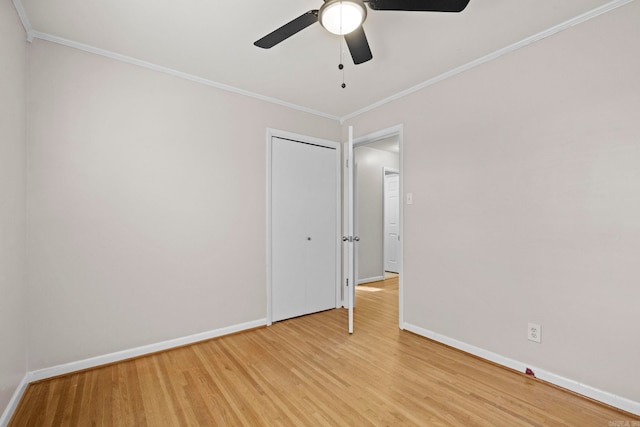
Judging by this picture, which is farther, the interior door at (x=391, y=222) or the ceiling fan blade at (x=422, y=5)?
the interior door at (x=391, y=222)

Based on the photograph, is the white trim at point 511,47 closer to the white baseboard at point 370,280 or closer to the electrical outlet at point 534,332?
the electrical outlet at point 534,332

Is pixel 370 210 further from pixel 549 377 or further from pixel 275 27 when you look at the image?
pixel 275 27

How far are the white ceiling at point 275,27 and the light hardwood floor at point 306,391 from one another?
251 centimetres

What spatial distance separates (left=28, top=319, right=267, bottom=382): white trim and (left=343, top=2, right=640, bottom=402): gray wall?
1.92 m

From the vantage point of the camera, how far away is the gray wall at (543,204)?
185 cm

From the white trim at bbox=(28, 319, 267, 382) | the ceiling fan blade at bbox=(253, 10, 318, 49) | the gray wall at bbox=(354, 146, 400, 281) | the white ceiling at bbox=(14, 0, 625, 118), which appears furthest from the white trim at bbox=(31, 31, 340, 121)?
the white trim at bbox=(28, 319, 267, 382)

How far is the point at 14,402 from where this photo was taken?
1816mm

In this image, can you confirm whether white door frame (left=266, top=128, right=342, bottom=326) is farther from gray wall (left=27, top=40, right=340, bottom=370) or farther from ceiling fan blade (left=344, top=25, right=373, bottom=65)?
ceiling fan blade (left=344, top=25, right=373, bottom=65)

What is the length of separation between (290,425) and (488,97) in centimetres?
281

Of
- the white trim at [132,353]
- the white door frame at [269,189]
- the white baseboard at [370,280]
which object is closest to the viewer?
the white trim at [132,353]

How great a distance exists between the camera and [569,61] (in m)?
2.05

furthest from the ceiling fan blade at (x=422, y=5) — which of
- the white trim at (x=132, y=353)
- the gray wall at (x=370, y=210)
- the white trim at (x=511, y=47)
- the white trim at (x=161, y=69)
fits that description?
the gray wall at (x=370, y=210)

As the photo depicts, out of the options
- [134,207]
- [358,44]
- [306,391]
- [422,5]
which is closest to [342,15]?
[358,44]

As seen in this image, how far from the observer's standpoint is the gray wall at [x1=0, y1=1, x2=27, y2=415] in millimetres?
1660
